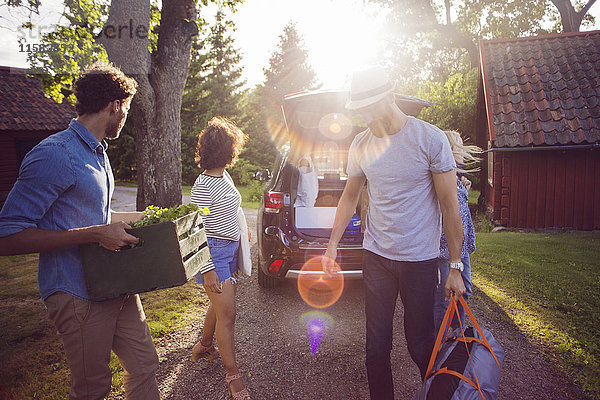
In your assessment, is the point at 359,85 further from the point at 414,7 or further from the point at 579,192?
the point at 414,7

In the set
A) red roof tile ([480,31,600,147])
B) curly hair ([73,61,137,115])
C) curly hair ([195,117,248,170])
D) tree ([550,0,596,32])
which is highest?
tree ([550,0,596,32])

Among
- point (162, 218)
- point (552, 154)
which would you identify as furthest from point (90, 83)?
point (552, 154)

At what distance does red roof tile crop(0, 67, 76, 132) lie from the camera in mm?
15935

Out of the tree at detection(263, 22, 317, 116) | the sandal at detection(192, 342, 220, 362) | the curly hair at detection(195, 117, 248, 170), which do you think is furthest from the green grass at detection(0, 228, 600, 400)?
the tree at detection(263, 22, 317, 116)

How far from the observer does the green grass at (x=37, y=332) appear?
298 cm

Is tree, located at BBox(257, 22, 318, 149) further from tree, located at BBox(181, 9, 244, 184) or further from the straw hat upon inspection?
the straw hat

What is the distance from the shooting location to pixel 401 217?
7.64 ft

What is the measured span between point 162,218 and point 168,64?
547 centimetres

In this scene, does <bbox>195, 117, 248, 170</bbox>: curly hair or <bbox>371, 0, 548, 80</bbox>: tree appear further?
<bbox>371, 0, 548, 80</bbox>: tree

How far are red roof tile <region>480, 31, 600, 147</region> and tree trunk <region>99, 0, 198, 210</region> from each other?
7547mm

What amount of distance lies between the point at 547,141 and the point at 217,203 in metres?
9.27

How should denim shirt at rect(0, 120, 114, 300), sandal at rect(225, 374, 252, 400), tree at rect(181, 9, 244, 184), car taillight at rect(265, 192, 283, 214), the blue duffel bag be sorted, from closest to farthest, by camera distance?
denim shirt at rect(0, 120, 114, 300)
the blue duffel bag
sandal at rect(225, 374, 252, 400)
car taillight at rect(265, 192, 283, 214)
tree at rect(181, 9, 244, 184)

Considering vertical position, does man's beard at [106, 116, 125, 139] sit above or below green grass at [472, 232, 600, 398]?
above

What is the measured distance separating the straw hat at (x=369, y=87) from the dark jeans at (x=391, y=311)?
958mm
